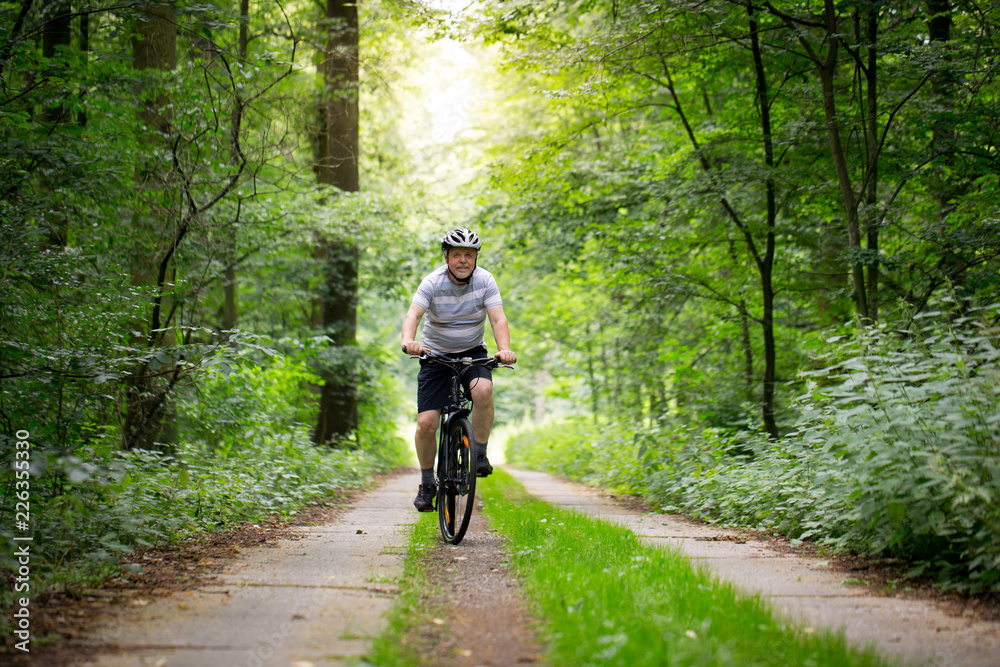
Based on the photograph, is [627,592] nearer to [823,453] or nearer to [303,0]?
[823,453]

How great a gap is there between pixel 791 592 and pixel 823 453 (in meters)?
1.79

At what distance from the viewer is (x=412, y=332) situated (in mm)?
5160

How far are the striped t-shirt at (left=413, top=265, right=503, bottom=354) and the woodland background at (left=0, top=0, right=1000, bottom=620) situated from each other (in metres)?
1.40

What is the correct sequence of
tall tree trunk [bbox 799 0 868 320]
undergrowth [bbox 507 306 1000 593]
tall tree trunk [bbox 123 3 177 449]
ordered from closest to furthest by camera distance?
undergrowth [bbox 507 306 1000 593], tall tree trunk [bbox 123 3 177 449], tall tree trunk [bbox 799 0 868 320]

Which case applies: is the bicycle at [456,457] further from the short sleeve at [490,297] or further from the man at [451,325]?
the short sleeve at [490,297]

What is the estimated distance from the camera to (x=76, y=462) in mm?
3424

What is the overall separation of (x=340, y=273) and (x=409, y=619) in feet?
36.1

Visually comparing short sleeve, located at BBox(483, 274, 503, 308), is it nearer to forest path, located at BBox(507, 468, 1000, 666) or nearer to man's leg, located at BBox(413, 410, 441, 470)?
man's leg, located at BBox(413, 410, 441, 470)

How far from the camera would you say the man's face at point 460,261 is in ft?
17.9

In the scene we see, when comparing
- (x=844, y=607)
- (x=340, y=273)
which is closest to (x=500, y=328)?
(x=844, y=607)

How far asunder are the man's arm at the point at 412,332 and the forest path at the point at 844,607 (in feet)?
7.45

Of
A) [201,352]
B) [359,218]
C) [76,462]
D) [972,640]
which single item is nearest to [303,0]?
[359,218]

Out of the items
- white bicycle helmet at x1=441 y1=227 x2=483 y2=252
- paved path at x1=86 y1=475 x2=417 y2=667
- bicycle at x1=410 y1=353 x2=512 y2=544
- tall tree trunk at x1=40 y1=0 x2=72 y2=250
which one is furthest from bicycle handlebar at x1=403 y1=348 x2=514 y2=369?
tall tree trunk at x1=40 y1=0 x2=72 y2=250

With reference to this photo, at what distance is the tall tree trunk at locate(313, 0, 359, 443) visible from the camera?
12781 mm
